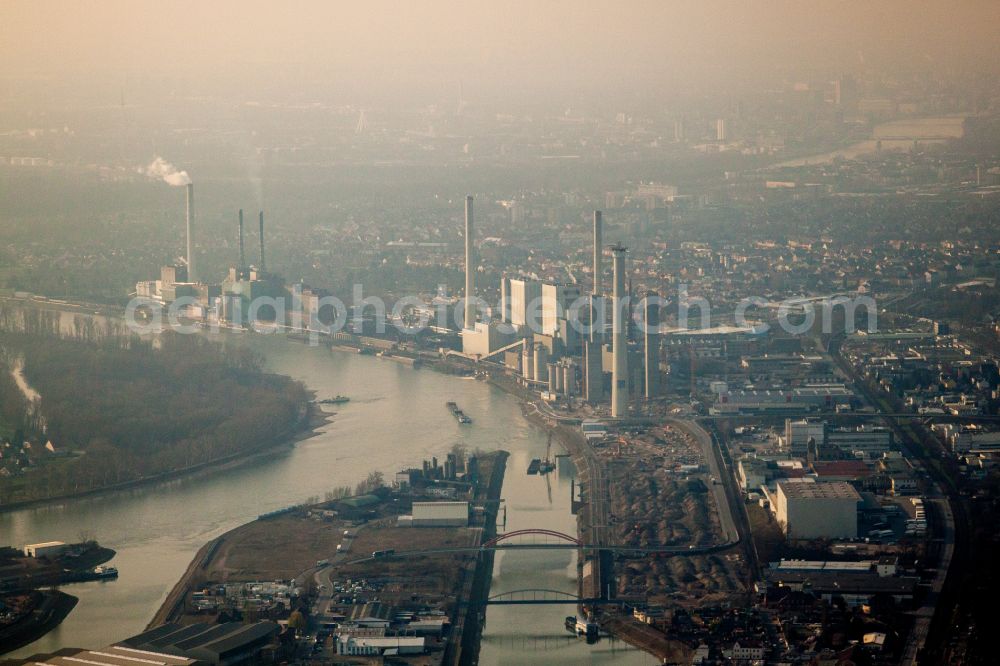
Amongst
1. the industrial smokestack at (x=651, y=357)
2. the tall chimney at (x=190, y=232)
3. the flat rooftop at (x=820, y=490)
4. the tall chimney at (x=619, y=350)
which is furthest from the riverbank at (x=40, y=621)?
the tall chimney at (x=190, y=232)

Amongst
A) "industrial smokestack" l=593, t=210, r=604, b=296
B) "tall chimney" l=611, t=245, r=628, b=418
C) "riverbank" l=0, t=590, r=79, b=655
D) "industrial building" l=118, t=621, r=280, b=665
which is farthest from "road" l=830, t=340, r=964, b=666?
"riverbank" l=0, t=590, r=79, b=655

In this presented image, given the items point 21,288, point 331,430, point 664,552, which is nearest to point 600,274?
point 331,430

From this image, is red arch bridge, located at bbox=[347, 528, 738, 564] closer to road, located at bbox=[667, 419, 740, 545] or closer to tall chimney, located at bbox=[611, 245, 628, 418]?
road, located at bbox=[667, 419, 740, 545]

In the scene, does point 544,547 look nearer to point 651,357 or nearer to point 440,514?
point 440,514

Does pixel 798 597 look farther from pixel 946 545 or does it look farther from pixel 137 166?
pixel 137 166

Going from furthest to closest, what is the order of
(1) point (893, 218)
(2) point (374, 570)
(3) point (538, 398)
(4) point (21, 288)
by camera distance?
(1) point (893, 218) → (4) point (21, 288) → (3) point (538, 398) → (2) point (374, 570)

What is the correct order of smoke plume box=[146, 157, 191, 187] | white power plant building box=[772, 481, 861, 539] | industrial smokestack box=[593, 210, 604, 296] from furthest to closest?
smoke plume box=[146, 157, 191, 187] → industrial smokestack box=[593, 210, 604, 296] → white power plant building box=[772, 481, 861, 539]

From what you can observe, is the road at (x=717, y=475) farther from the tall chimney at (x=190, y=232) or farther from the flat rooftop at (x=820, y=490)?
the tall chimney at (x=190, y=232)

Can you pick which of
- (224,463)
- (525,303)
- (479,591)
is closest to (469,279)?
(525,303)
